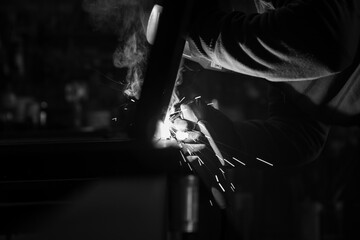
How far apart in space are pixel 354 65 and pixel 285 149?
0.85 ft

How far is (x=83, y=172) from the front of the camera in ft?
2.26

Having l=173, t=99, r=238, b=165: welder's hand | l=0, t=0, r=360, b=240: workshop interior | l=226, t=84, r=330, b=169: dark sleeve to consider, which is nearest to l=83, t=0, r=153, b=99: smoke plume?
l=0, t=0, r=360, b=240: workshop interior

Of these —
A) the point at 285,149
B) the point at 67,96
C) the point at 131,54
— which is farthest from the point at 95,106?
the point at 285,149

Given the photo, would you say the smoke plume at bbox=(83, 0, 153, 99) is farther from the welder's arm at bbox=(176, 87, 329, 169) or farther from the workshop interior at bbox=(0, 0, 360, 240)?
the welder's arm at bbox=(176, 87, 329, 169)

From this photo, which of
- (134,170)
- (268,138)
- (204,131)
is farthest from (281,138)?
(134,170)

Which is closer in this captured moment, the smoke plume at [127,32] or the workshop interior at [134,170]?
the workshop interior at [134,170]

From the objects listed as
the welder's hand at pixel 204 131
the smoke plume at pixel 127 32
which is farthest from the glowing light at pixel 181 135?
the smoke plume at pixel 127 32

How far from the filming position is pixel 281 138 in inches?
38.0

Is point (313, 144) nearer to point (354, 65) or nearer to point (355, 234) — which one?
point (354, 65)

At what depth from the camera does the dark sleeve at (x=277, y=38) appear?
2.48ft

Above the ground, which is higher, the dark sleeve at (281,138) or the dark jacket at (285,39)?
the dark jacket at (285,39)

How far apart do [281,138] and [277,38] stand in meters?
0.30

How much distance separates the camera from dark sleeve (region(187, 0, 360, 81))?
76cm

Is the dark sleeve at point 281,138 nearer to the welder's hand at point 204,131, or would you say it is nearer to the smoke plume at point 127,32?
the welder's hand at point 204,131
